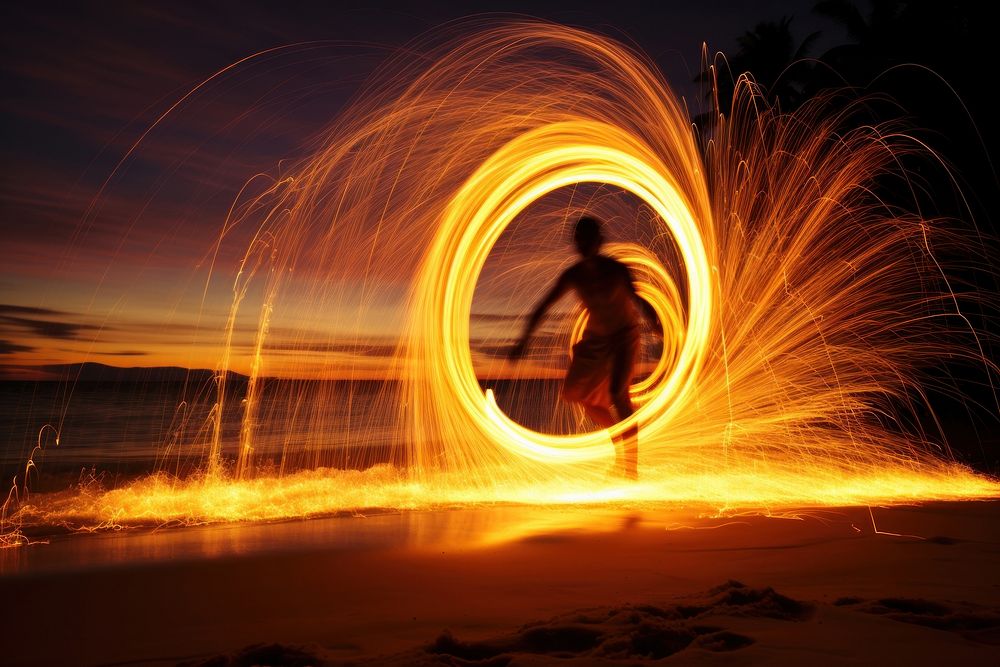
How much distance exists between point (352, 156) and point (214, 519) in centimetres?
414

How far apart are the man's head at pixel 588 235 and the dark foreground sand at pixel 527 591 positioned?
2321 millimetres

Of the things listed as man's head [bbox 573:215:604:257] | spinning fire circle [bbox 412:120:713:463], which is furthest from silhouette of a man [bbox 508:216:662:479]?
spinning fire circle [bbox 412:120:713:463]

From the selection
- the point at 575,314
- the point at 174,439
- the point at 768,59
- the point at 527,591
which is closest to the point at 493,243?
the point at 575,314

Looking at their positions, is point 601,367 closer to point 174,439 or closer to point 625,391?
point 625,391

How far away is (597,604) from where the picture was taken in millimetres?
3879

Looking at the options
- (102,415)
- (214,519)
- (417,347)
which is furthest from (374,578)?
(102,415)

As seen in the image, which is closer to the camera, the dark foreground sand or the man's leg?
the dark foreground sand

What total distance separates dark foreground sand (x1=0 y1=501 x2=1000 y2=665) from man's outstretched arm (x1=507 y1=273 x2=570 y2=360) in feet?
5.93

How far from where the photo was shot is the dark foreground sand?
3.11m

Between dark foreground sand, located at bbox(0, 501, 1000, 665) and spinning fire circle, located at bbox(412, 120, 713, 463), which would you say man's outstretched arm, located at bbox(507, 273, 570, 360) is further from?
dark foreground sand, located at bbox(0, 501, 1000, 665)

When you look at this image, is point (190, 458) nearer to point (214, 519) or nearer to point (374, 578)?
point (214, 519)

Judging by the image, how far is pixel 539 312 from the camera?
770 centimetres

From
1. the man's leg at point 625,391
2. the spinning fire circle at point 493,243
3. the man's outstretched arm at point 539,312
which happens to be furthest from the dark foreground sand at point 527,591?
the man's outstretched arm at point 539,312

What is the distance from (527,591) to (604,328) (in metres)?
3.70
